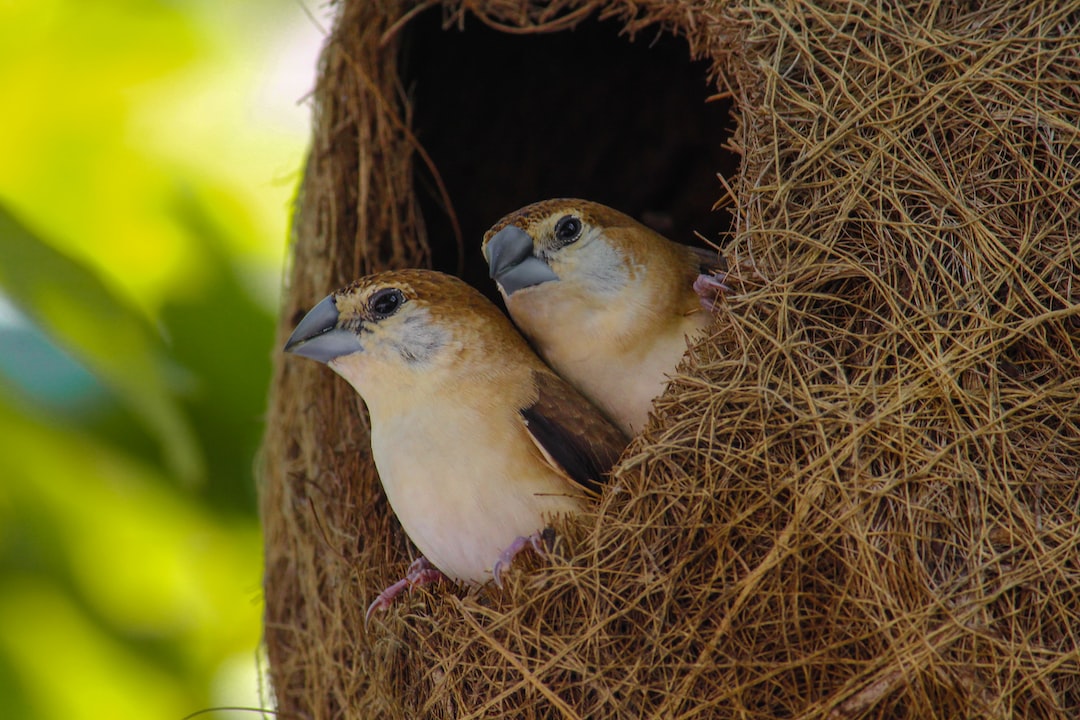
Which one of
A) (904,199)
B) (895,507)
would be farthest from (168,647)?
(904,199)

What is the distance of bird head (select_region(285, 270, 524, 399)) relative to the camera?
1.94 meters

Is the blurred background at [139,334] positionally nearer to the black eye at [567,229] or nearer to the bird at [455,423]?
the bird at [455,423]

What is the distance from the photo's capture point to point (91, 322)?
88.0 inches

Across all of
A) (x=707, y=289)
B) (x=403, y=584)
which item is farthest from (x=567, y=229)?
(x=403, y=584)

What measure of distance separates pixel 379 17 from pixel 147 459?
1121 millimetres

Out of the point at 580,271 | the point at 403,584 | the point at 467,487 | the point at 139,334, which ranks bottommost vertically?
the point at 403,584

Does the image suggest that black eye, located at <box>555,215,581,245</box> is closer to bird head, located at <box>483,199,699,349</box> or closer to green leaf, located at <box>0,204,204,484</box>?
bird head, located at <box>483,199,699,349</box>

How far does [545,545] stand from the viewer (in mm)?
1729

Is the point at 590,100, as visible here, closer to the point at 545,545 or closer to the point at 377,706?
the point at 545,545

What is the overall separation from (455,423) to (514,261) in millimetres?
324

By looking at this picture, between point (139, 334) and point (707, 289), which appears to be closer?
point (707, 289)

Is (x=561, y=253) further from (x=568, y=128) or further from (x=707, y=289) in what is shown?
(x=568, y=128)

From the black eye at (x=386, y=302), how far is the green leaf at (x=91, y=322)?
0.62 meters

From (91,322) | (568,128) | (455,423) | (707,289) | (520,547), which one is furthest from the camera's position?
(568,128)
